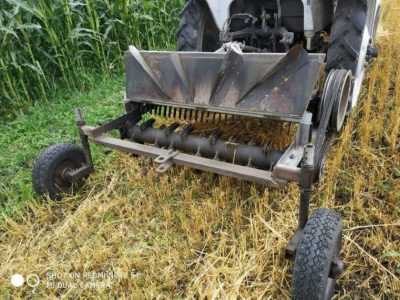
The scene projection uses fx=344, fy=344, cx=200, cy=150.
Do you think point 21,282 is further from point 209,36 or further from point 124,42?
point 124,42

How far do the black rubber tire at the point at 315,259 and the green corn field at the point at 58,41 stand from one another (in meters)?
3.42

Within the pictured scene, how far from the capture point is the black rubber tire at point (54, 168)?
2.33 meters

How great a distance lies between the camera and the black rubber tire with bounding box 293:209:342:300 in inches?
56.6

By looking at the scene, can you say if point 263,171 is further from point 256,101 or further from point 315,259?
point 315,259

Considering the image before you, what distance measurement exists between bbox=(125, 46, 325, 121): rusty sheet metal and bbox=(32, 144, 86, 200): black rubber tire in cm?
63

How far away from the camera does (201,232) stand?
7.09 ft

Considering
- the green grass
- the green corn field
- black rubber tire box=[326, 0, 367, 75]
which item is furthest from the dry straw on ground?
the green corn field

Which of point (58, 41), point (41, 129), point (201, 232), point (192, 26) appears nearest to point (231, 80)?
point (201, 232)

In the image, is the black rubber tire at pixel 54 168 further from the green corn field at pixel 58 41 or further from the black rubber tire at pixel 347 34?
the black rubber tire at pixel 347 34

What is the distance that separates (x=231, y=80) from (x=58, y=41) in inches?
112

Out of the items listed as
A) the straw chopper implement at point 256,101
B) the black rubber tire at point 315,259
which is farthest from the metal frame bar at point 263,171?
the black rubber tire at point 315,259

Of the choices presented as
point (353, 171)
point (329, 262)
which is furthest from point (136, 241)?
point (353, 171)

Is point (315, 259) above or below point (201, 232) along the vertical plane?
above

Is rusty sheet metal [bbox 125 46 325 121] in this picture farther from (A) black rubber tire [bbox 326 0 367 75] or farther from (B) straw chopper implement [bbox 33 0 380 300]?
(A) black rubber tire [bbox 326 0 367 75]
